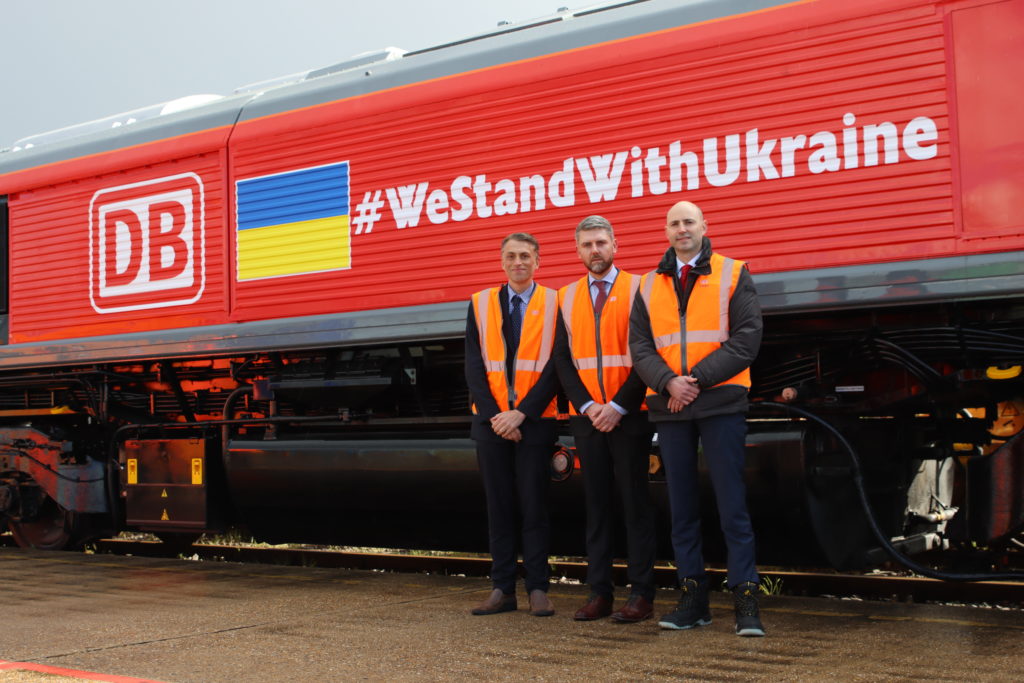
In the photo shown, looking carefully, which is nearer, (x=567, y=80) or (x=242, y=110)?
(x=567, y=80)

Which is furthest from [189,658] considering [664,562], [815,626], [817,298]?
[664,562]

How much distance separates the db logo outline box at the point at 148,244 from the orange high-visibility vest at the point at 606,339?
10.8 ft

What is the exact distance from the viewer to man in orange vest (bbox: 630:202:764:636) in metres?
4.76

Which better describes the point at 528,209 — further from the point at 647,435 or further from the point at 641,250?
the point at 647,435

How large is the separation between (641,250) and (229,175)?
3.13 m

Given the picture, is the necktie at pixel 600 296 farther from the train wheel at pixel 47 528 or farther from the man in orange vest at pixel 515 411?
the train wheel at pixel 47 528

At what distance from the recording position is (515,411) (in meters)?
5.41

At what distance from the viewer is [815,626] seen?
490 centimetres

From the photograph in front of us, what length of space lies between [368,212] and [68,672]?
335 centimetres

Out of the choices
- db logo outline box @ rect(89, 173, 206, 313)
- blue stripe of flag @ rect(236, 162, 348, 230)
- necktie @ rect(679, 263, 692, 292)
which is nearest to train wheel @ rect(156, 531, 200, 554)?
db logo outline box @ rect(89, 173, 206, 313)

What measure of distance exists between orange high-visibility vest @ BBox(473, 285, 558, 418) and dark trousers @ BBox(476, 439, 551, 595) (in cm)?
23

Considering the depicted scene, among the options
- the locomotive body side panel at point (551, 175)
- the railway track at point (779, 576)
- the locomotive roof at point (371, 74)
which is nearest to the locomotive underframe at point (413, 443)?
the railway track at point (779, 576)

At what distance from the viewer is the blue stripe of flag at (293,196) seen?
6.89 m

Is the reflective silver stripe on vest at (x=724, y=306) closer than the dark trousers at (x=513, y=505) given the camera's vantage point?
Yes
